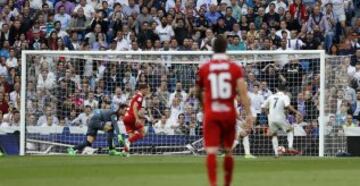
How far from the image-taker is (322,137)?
26.8m

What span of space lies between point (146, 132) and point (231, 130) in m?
13.7

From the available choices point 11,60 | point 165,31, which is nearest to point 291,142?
point 165,31

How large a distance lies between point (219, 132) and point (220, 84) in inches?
26.8

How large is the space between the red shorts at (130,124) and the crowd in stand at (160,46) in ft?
5.46

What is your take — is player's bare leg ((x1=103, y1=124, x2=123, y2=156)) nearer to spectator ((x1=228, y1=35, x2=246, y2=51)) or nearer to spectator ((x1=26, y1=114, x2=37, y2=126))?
spectator ((x1=26, y1=114, x2=37, y2=126))

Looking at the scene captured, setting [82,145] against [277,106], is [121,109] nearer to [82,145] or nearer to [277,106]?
[82,145]

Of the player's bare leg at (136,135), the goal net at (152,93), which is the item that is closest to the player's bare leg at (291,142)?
the goal net at (152,93)

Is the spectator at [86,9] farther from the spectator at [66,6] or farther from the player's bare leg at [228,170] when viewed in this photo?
the player's bare leg at [228,170]

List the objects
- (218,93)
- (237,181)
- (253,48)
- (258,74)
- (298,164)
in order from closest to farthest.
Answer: (218,93)
(237,181)
(298,164)
(258,74)
(253,48)

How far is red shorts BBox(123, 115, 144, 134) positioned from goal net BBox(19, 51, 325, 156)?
62.0 inches

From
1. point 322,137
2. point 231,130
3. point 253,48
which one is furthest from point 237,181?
point 253,48

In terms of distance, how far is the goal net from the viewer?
27719 millimetres

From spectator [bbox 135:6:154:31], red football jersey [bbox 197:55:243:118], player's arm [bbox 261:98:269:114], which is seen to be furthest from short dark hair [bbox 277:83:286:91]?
red football jersey [bbox 197:55:243:118]

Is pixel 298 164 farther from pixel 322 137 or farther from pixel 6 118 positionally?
pixel 6 118
